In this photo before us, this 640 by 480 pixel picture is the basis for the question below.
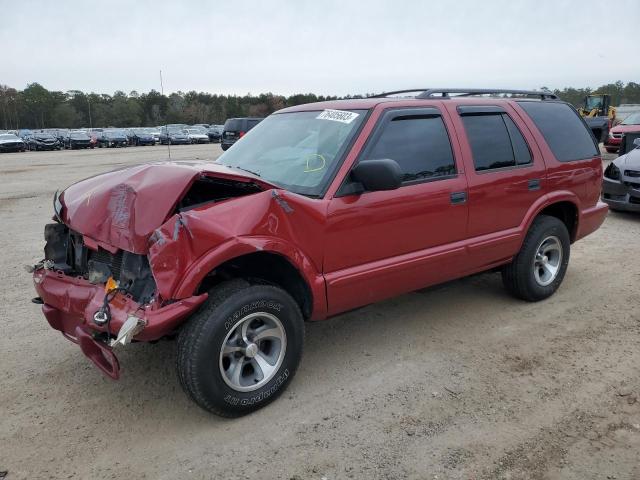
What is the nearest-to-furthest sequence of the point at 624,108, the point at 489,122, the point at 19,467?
the point at 19,467 → the point at 489,122 → the point at 624,108

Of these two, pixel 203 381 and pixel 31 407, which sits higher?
pixel 203 381

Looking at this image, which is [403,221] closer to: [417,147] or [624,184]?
[417,147]

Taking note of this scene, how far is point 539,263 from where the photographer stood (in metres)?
4.90

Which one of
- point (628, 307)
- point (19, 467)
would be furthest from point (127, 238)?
point (628, 307)

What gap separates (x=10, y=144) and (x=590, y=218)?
37031 millimetres

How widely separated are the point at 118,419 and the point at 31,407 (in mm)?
616

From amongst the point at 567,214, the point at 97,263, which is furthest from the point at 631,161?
the point at 97,263

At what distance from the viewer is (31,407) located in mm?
3230

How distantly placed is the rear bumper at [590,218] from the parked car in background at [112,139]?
39592mm

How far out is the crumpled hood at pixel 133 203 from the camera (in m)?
2.87

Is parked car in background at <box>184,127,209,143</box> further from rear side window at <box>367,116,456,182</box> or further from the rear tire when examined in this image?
rear side window at <box>367,116,456,182</box>

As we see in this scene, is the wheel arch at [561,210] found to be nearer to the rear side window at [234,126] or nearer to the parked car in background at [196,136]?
the rear side window at [234,126]

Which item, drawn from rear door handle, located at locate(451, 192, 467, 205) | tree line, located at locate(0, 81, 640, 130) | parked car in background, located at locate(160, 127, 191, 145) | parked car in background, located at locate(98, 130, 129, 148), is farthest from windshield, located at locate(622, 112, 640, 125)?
tree line, located at locate(0, 81, 640, 130)

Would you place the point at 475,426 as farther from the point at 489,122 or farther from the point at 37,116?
the point at 37,116
